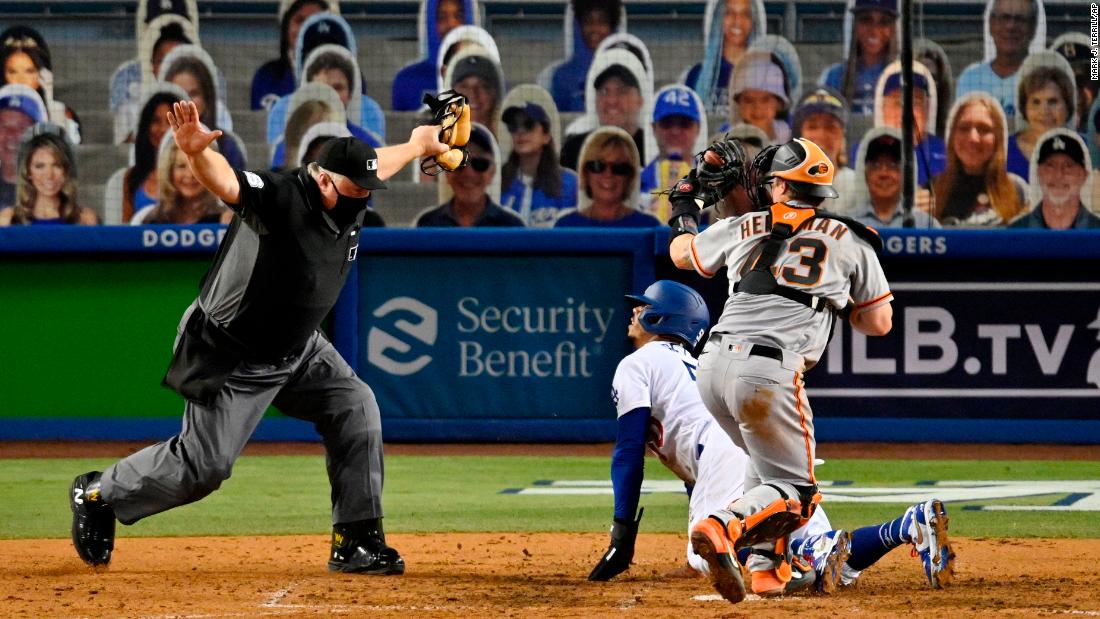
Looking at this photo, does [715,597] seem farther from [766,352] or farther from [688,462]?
[766,352]

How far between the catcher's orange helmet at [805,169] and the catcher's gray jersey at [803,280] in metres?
0.10

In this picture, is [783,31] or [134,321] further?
[783,31]

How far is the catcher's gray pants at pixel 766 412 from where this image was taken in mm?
3811

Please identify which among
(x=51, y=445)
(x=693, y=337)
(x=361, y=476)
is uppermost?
(x=693, y=337)

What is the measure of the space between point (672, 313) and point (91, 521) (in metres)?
2.02

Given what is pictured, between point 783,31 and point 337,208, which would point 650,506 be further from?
point 783,31

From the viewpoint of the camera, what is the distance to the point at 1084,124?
9.73 m

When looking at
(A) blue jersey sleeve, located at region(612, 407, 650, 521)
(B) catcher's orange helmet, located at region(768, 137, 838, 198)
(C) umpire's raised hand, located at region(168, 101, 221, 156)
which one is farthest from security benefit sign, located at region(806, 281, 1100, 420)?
(C) umpire's raised hand, located at region(168, 101, 221, 156)

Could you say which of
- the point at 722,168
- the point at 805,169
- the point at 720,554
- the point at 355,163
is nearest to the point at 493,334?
the point at 355,163

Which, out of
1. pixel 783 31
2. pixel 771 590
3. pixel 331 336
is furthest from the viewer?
pixel 783 31

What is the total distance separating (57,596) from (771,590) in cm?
210

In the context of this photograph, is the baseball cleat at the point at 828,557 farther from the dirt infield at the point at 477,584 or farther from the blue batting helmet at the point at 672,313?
the blue batting helmet at the point at 672,313

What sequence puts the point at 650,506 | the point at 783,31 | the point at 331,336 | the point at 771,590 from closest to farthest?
1. the point at 771,590
2. the point at 650,506
3. the point at 331,336
4. the point at 783,31

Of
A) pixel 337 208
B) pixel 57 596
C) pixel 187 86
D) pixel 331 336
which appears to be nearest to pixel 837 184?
pixel 331 336
